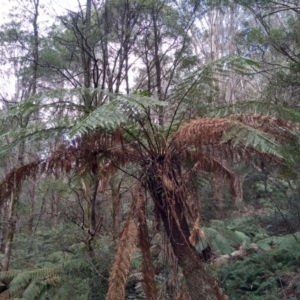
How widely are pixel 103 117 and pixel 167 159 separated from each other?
0.72 metres

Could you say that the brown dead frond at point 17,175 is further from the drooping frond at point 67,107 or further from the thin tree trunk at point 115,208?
the thin tree trunk at point 115,208

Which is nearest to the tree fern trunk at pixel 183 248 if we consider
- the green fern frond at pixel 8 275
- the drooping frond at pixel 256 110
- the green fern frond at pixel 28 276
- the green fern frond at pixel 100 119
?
the green fern frond at pixel 100 119

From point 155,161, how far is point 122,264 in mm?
869

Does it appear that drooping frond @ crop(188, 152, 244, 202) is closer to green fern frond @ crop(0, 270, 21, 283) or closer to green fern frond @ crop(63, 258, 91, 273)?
green fern frond @ crop(63, 258, 91, 273)

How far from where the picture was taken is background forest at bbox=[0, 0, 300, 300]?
10.8 feet

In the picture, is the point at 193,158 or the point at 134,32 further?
the point at 134,32

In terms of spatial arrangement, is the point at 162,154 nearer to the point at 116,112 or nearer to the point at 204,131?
the point at 204,131

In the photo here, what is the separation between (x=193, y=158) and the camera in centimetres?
362

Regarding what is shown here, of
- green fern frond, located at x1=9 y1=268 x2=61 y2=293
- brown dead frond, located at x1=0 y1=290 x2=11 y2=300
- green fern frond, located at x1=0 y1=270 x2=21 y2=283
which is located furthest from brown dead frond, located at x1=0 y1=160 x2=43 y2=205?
green fern frond, located at x1=0 y1=270 x2=21 y2=283

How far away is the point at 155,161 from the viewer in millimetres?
3352

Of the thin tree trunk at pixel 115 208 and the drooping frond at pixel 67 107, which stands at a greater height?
the drooping frond at pixel 67 107

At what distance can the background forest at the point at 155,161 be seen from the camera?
3.29m

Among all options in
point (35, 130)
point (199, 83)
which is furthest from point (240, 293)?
point (35, 130)

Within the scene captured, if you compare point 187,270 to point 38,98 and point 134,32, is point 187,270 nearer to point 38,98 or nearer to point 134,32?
point 38,98
